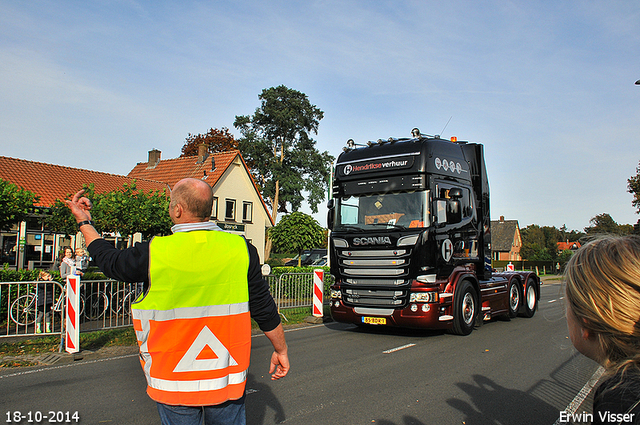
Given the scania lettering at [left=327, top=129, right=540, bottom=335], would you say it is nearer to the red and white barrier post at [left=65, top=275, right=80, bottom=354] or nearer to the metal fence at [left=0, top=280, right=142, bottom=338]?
the metal fence at [left=0, top=280, right=142, bottom=338]

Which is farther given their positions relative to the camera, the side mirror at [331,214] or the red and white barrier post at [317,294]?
the red and white barrier post at [317,294]

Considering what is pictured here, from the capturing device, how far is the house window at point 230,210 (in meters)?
35.1

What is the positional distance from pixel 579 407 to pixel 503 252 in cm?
8066

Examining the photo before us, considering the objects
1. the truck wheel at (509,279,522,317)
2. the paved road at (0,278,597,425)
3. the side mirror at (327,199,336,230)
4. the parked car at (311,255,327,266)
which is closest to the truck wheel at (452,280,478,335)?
the paved road at (0,278,597,425)

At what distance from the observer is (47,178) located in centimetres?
2539

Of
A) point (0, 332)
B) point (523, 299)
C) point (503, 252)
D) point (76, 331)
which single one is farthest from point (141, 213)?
point (503, 252)

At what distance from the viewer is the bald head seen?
2566mm

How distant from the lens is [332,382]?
6117 mm

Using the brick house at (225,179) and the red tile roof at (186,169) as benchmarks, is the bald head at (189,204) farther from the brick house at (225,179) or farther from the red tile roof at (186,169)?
the red tile roof at (186,169)

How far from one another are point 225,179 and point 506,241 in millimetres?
60138

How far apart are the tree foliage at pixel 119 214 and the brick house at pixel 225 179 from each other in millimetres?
15772

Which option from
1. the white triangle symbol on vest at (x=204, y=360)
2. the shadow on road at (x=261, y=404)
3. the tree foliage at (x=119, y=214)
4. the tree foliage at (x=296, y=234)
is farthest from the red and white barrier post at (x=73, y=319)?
Answer: the tree foliage at (x=296, y=234)

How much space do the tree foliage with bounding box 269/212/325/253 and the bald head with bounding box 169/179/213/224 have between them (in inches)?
779

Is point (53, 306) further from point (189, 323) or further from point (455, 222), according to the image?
point (189, 323)
